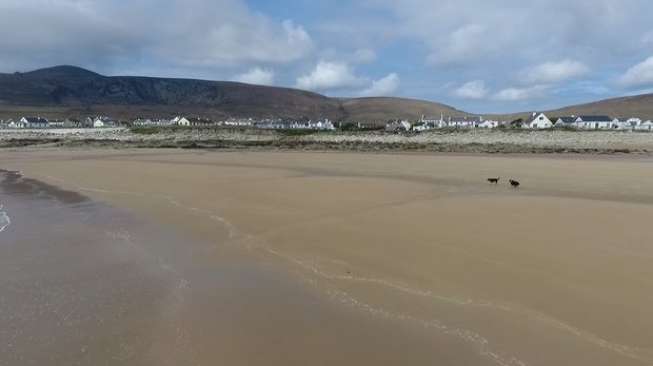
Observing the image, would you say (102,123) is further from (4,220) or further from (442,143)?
(4,220)

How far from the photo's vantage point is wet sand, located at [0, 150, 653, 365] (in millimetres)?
4055

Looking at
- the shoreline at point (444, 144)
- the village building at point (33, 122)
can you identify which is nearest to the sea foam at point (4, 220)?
the shoreline at point (444, 144)

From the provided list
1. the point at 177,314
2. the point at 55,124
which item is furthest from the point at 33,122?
the point at 177,314

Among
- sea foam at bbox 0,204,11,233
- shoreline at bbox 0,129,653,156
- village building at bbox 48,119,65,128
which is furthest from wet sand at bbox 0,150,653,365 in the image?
village building at bbox 48,119,65,128

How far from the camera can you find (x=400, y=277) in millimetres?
5848

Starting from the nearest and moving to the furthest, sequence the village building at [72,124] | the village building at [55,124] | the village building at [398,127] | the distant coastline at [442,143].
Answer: the distant coastline at [442,143] < the village building at [398,127] < the village building at [55,124] < the village building at [72,124]

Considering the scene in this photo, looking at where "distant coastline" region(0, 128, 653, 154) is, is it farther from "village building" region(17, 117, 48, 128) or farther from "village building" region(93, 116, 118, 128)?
"village building" region(17, 117, 48, 128)

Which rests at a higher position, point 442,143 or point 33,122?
point 33,122

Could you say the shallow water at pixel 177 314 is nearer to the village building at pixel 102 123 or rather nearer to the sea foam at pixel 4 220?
the sea foam at pixel 4 220

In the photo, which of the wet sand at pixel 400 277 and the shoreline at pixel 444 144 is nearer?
the wet sand at pixel 400 277

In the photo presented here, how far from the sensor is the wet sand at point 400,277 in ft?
13.3

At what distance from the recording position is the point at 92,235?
323 inches

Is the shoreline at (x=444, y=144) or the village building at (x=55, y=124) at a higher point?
the village building at (x=55, y=124)

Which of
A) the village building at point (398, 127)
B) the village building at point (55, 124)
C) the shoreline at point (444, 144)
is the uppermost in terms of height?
the village building at point (55, 124)
